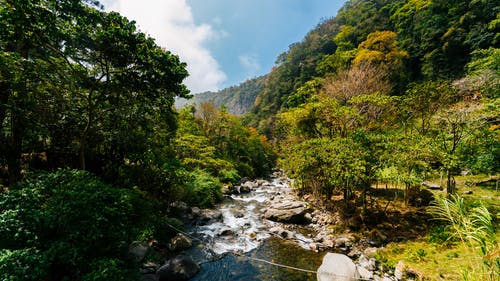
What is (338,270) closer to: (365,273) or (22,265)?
(365,273)

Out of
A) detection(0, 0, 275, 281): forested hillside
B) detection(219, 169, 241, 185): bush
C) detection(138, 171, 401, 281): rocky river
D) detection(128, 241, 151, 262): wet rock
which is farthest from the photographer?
detection(219, 169, 241, 185): bush

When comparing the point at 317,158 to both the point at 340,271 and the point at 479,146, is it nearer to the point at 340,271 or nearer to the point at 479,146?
the point at 340,271

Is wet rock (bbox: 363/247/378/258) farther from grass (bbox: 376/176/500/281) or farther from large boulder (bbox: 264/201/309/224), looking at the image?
large boulder (bbox: 264/201/309/224)

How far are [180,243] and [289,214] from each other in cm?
572

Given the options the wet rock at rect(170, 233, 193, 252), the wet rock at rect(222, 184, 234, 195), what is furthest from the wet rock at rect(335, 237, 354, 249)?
the wet rock at rect(222, 184, 234, 195)

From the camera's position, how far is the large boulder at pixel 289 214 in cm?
1066

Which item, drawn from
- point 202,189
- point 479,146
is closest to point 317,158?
point 479,146

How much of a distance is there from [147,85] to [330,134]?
429 inches

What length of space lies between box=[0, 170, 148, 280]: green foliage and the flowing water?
140 inches

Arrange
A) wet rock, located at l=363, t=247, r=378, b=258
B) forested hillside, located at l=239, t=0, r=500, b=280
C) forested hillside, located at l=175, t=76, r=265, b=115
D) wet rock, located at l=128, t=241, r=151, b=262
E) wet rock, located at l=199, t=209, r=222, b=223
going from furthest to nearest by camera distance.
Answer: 1. forested hillside, located at l=175, t=76, r=265, b=115
2. wet rock, located at l=199, t=209, r=222, b=223
3. wet rock, located at l=363, t=247, r=378, b=258
4. forested hillside, located at l=239, t=0, r=500, b=280
5. wet rock, located at l=128, t=241, r=151, b=262

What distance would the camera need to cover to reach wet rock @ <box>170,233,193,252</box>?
7.76m

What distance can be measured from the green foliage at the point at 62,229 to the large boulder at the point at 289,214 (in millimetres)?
8099

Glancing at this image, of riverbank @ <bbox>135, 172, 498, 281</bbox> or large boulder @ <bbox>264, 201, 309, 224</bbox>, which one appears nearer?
riverbank @ <bbox>135, 172, 498, 281</bbox>

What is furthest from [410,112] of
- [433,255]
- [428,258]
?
[428,258]
